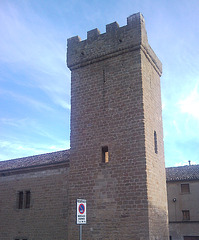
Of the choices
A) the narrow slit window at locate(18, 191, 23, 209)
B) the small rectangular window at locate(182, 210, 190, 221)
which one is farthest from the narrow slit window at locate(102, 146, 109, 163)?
the small rectangular window at locate(182, 210, 190, 221)

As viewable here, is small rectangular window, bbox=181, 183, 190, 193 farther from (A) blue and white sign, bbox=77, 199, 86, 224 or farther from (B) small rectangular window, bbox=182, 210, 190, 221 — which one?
(A) blue and white sign, bbox=77, 199, 86, 224

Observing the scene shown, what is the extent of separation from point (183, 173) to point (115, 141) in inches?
710

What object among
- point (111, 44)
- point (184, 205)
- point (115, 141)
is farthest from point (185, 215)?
point (111, 44)

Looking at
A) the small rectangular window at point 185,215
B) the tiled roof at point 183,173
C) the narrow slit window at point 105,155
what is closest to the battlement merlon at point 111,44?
the narrow slit window at point 105,155

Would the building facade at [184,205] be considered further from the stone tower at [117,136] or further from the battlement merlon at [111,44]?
the battlement merlon at [111,44]

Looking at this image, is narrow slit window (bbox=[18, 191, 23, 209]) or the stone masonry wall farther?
narrow slit window (bbox=[18, 191, 23, 209])

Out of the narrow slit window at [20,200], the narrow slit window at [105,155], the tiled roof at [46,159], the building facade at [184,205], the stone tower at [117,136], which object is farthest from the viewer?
the building facade at [184,205]

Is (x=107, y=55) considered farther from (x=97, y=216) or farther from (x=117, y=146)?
(x=97, y=216)

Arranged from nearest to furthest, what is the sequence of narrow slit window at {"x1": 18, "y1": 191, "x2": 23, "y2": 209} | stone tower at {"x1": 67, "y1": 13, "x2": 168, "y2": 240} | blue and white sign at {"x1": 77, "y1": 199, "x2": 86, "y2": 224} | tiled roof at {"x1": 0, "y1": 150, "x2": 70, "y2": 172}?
blue and white sign at {"x1": 77, "y1": 199, "x2": 86, "y2": 224} < stone tower at {"x1": 67, "y1": 13, "x2": 168, "y2": 240} < tiled roof at {"x1": 0, "y1": 150, "x2": 70, "y2": 172} < narrow slit window at {"x1": 18, "y1": 191, "x2": 23, "y2": 209}

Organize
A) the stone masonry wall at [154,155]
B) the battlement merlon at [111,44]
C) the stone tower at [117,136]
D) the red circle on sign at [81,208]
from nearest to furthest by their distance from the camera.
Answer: the red circle on sign at [81,208] → the stone tower at [117,136] → the stone masonry wall at [154,155] → the battlement merlon at [111,44]

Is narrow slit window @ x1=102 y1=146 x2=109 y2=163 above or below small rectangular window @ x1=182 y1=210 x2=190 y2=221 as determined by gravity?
above

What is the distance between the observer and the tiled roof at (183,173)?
27.3 meters

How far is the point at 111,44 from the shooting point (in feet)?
43.8

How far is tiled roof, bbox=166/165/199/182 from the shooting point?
1073 inches
